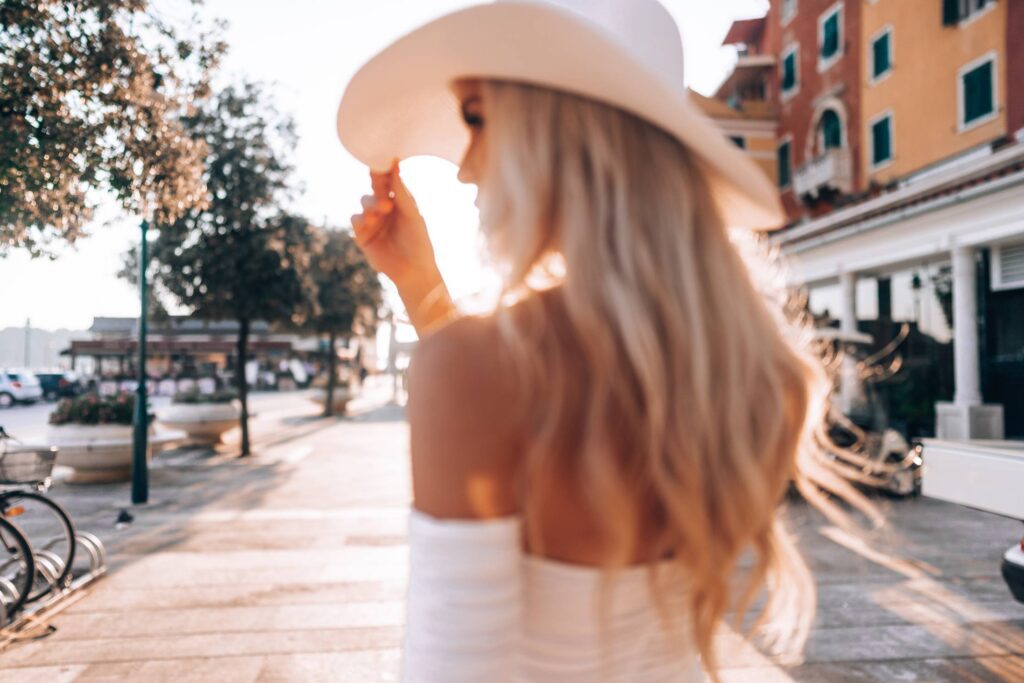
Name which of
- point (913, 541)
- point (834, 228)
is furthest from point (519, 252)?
point (834, 228)

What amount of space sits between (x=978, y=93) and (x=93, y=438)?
17.6 meters

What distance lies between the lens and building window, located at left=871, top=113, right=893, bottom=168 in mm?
17125

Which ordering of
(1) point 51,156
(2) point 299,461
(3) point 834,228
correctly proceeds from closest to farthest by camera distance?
(1) point 51,156, (2) point 299,461, (3) point 834,228

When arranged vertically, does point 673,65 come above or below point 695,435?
above

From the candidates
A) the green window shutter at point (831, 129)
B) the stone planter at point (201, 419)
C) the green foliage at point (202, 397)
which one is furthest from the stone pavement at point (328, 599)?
the green window shutter at point (831, 129)

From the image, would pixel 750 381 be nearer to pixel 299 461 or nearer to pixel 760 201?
pixel 760 201

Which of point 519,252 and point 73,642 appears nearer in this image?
point 519,252

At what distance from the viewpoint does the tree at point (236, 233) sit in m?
11.5

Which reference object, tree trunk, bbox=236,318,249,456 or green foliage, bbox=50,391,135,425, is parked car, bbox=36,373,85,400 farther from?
green foliage, bbox=50,391,135,425

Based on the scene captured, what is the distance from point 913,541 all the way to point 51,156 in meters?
8.12

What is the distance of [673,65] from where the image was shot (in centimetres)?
111

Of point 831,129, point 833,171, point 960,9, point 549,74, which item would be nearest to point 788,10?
point 831,129

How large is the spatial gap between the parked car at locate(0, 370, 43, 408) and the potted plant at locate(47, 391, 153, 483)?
78.7 feet

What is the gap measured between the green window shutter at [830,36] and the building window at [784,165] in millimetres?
3253
